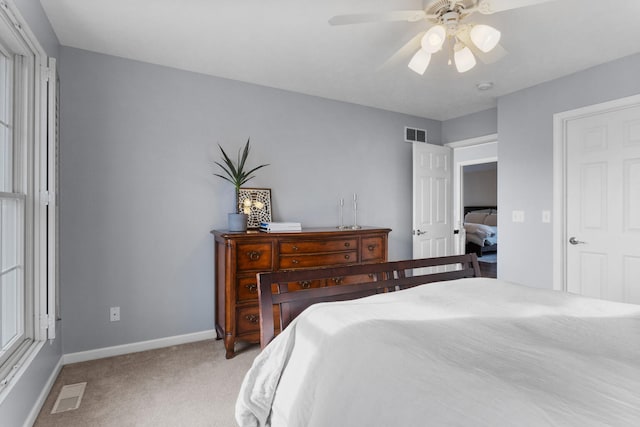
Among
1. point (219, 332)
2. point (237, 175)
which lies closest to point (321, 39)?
point (237, 175)

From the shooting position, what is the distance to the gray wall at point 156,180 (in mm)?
2658

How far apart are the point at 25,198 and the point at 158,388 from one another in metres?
1.43

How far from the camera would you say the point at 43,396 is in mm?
2078

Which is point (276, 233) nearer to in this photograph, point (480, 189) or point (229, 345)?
point (229, 345)

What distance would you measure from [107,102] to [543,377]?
3241 mm

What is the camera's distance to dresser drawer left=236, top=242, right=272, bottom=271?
275 centimetres

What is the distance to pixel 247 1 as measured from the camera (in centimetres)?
203

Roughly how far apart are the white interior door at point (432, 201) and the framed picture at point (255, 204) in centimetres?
187

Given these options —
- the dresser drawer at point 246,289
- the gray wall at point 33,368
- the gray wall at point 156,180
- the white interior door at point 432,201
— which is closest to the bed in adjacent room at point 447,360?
the gray wall at point 33,368

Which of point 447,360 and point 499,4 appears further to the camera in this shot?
point 499,4

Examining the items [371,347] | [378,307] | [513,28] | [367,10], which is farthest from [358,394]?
[513,28]

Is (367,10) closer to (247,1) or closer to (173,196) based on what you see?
(247,1)

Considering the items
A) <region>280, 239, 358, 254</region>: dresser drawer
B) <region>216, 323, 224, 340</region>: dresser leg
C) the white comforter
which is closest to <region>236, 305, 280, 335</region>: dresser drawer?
<region>216, 323, 224, 340</region>: dresser leg

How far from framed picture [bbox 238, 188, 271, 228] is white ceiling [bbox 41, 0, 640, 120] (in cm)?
106
